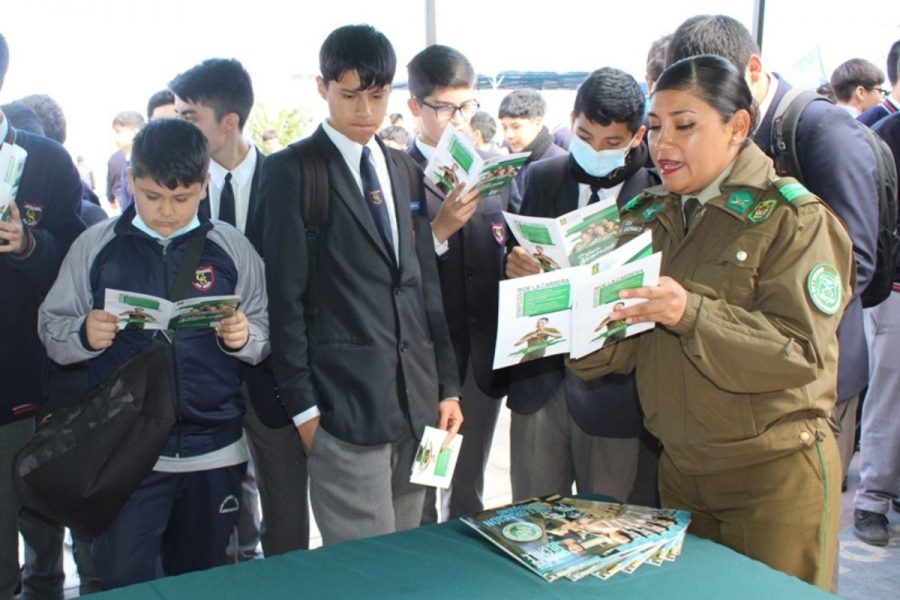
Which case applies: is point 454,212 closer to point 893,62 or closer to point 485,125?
point 893,62

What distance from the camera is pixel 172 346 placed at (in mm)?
2035

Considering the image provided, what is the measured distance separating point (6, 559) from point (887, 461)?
10.7 feet

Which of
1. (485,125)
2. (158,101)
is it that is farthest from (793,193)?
(485,125)

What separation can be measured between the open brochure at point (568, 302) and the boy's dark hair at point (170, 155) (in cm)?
101

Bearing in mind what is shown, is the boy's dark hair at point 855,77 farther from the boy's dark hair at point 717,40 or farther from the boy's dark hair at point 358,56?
the boy's dark hair at point 358,56

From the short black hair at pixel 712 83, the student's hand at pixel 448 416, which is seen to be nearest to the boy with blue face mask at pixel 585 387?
the student's hand at pixel 448 416

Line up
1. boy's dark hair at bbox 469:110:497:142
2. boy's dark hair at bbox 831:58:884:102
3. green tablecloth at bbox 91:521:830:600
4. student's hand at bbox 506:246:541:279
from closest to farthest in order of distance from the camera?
green tablecloth at bbox 91:521:830:600 → student's hand at bbox 506:246:541:279 → boy's dark hair at bbox 831:58:884:102 → boy's dark hair at bbox 469:110:497:142

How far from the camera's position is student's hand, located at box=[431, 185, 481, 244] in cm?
237

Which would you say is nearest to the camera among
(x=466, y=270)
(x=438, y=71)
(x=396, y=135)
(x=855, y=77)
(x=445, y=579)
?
(x=445, y=579)

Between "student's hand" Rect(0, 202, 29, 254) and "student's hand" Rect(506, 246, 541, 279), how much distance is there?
126cm

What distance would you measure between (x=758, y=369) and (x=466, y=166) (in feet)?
3.38

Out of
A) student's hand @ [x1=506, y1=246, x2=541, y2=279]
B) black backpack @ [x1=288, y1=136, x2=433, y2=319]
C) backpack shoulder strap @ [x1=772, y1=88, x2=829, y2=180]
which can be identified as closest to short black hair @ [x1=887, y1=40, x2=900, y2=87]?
backpack shoulder strap @ [x1=772, y1=88, x2=829, y2=180]

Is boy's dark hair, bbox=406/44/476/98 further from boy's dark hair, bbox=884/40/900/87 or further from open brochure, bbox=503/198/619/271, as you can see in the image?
boy's dark hair, bbox=884/40/900/87

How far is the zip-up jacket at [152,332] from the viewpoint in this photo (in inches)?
80.7
